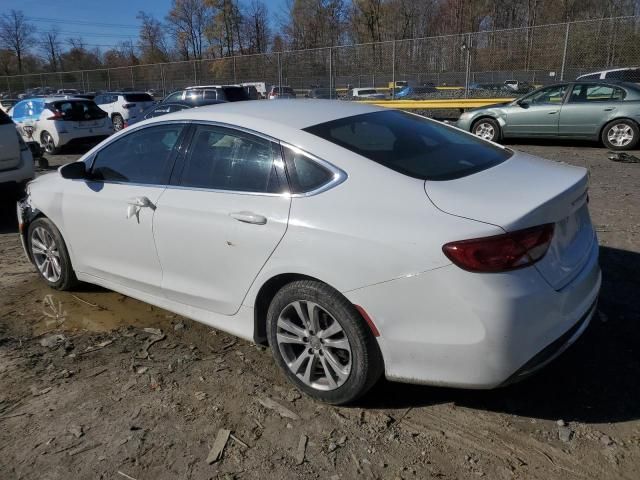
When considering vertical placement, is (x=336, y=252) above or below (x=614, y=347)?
above

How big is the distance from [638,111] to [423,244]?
10468 mm

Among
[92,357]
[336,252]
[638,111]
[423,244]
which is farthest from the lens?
[638,111]

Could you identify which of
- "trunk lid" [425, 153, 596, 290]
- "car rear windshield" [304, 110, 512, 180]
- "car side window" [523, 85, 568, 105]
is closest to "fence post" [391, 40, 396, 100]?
"car side window" [523, 85, 568, 105]

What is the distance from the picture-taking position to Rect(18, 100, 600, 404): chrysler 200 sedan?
2367 millimetres

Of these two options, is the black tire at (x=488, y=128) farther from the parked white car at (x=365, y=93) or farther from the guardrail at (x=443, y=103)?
the parked white car at (x=365, y=93)

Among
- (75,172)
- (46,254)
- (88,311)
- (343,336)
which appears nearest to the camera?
(343,336)

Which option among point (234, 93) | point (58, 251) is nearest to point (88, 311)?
point (58, 251)

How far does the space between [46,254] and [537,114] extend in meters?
10.6

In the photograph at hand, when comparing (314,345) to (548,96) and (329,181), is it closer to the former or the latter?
(329,181)

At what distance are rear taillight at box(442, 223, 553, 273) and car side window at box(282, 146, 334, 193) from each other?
0.80 metres

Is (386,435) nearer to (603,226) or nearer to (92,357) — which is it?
(92,357)

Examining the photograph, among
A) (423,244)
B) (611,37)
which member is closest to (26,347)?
(423,244)

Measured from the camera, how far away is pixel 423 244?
94.0 inches

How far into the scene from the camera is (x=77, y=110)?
14336mm
